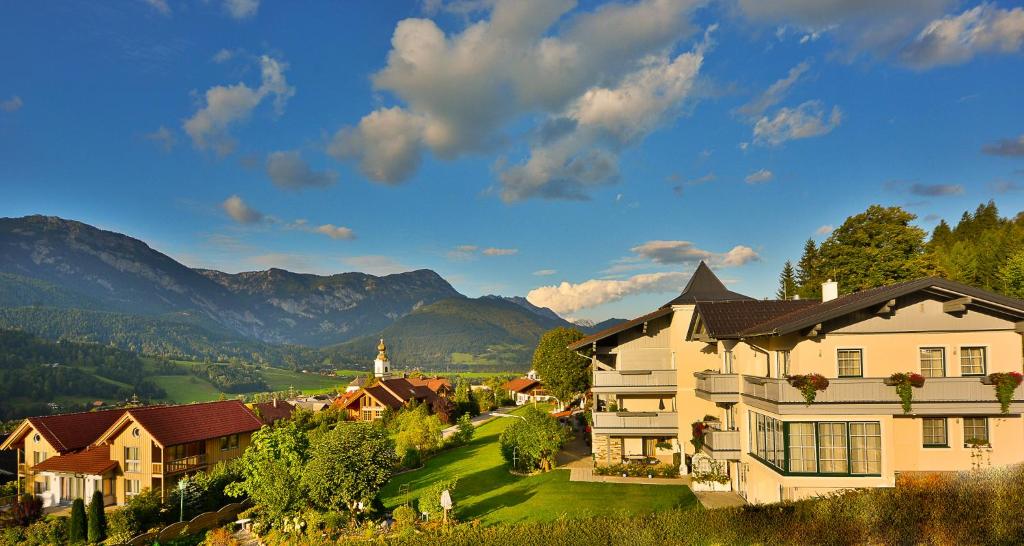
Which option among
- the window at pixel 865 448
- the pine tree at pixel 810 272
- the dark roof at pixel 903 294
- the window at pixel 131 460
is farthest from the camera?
the pine tree at pixel 810 272

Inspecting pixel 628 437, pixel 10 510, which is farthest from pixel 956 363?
pixel 10 510

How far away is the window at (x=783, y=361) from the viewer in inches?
770

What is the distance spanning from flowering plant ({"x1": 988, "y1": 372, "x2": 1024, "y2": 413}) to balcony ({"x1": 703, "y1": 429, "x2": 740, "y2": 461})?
835 centimetres

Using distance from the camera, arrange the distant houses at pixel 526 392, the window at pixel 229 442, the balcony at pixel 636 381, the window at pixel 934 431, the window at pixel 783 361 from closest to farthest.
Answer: the window at pixel 934 431, the window at pixel 783 361, the balcony at pixel 636 381, the window at pixel 229 442, the distant houses at pixel 526 392

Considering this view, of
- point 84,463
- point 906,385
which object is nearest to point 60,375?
point 84,463

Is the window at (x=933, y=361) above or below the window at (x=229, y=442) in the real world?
above

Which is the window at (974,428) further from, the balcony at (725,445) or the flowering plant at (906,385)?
the balcony at (725,445)

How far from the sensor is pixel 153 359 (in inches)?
6826

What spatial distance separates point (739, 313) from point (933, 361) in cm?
721

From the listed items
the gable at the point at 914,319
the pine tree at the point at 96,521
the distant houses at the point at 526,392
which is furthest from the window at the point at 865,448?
the distant houses at the point at 526,392

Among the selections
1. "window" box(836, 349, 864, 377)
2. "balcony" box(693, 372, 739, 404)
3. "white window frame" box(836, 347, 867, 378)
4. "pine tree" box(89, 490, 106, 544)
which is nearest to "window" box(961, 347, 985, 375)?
"white window frame" box(836, 347, 867, 378)

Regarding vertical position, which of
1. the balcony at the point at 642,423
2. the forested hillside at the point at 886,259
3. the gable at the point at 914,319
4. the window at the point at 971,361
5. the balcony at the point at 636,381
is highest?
the forested hillside at the point at 886,259

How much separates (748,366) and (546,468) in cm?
1241

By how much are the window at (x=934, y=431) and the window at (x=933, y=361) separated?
1.53 m
